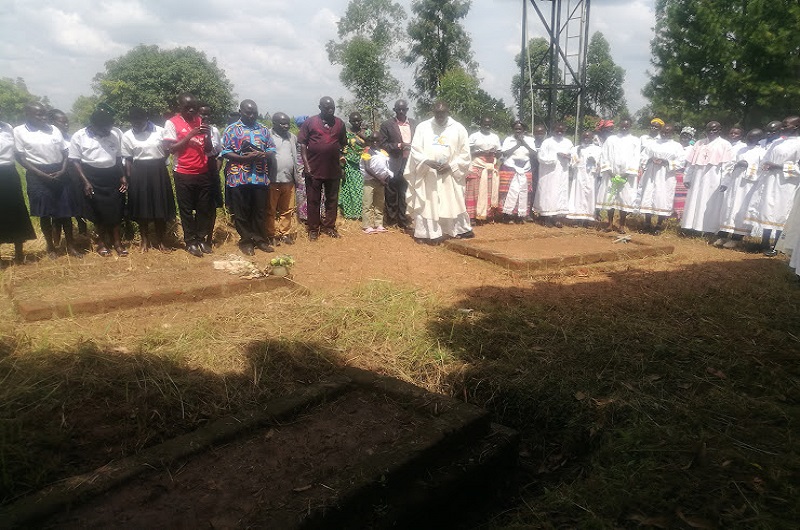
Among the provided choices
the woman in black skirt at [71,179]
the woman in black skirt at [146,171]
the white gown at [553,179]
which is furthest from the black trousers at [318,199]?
the white gown at [553,179]

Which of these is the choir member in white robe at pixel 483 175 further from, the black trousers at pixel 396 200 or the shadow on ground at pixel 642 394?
the shadow on ground at pixel 642 394

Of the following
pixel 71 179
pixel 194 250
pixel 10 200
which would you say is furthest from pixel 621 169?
pixel 10 200

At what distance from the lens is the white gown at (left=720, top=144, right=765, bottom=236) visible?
7891 mm

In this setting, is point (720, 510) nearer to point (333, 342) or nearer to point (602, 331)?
point (602, 331)

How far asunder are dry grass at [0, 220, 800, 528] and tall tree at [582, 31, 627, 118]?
168 feet

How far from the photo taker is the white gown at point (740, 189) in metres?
7.89

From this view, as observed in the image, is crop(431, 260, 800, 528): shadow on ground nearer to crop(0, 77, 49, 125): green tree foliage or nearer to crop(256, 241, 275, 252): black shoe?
crop(256, 241, 275, 252): black shoe

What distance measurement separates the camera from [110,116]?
6.09 metres

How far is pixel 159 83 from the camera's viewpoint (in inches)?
1516

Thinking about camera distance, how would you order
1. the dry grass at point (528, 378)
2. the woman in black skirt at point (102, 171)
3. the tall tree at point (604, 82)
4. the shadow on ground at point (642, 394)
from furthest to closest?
the tall tree at point (604, 82) → the woman in black skirt at point (102, 171) → the dry grass at point (528, 378) → the shadow on ground at point (642, 394)

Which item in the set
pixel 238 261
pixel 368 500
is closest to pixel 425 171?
pixel 238 261

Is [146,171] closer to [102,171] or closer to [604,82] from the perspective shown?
[102,171]

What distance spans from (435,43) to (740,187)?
2923 centimetres

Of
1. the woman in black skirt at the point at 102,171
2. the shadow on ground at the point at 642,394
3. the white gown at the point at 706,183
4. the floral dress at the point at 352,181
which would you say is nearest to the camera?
the shadow on ground at the point at 642,394
